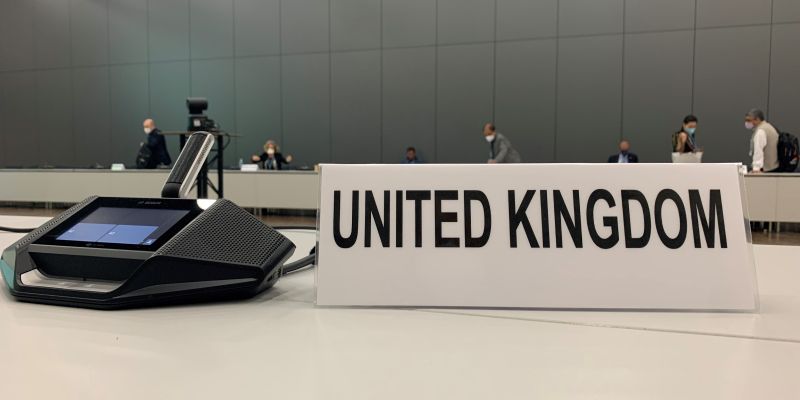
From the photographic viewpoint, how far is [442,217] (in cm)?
57

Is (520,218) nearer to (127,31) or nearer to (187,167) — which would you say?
(187,167)

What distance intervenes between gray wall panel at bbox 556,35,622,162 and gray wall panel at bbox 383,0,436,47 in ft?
5.84

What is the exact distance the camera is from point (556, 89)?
6.81 metres

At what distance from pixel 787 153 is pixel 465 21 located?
13.1ft

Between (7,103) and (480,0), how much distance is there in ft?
27.0

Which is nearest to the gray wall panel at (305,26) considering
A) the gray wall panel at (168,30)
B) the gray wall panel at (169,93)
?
the gray wall panel at (168,30)

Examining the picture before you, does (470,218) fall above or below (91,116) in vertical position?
below

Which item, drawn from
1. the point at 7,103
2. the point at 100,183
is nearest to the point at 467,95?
the point at 100,183

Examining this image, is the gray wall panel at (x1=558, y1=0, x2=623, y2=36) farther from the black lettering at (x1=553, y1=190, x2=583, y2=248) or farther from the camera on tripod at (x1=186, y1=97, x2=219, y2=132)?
the black lettering at (x1=553, y1=190, x2=583, y2=248)

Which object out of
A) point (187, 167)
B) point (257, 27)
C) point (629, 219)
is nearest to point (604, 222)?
point (629, 219)

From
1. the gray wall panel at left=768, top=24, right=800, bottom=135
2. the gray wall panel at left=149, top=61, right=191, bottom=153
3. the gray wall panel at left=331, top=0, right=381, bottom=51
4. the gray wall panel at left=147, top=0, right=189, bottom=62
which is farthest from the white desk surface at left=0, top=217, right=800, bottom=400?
the gray wall panel at left=147, top=0, right=189, bottom=62

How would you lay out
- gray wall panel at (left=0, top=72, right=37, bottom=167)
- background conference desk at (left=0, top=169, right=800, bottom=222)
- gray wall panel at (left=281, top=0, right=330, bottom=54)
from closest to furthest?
background conference desk at (left=0, top=169, right=800, bottom=222), gray wall panel at (left=281, top=0, right=330, bottom=54), gray wall panel at (left=0, top=72, right=37, bottom=167)

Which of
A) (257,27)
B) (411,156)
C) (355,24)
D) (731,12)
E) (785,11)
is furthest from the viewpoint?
(257,27)

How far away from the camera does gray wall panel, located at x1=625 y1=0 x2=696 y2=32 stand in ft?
20.8
